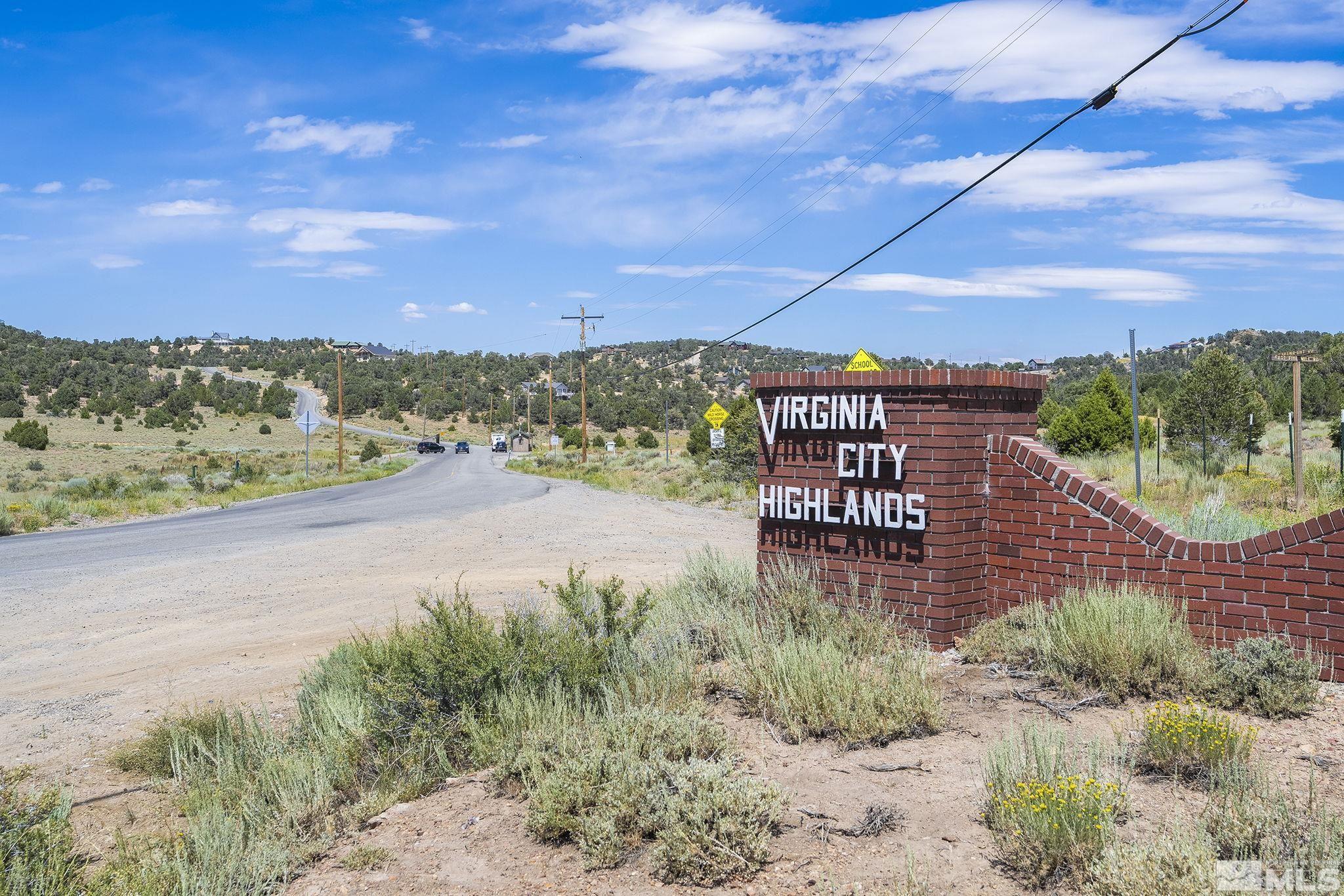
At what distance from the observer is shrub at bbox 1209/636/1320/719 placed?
5332 mm

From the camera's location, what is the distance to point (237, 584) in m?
14.3

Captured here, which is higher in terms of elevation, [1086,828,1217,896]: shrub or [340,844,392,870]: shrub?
[1086,828,1217,896]: shrub

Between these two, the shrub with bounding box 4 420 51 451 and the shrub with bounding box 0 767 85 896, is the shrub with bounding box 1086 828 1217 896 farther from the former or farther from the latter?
the shrub with bounding box 4 420 51 451

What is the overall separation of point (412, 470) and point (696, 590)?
48413 millimetres

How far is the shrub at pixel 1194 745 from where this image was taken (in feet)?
14.8

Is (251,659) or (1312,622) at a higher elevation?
(1312,622)

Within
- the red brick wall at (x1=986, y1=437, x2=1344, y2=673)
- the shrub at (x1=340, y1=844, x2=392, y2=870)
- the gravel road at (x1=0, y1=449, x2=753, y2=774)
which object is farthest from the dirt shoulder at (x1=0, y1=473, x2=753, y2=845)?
the red brick wall at (x1=986, y1=437, x2=1344, y2=673)

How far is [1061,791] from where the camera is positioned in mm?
3969

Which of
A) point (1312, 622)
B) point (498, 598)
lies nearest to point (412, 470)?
point (498, 598)

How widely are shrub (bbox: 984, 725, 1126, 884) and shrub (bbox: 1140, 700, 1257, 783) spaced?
0.74ft

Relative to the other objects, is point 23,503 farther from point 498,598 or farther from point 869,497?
point 869,497

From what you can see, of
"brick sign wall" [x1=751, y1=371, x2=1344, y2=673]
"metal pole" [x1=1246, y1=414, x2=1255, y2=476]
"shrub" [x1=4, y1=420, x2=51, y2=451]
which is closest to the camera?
"brick sign wall" [x1=751, y1=371, x2=1344, y2=673]

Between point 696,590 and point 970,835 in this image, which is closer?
point 970,835

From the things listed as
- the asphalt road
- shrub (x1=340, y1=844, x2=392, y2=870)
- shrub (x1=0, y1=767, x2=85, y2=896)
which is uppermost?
shrub (x1=0, y1=767, x2=85, y2=896)
